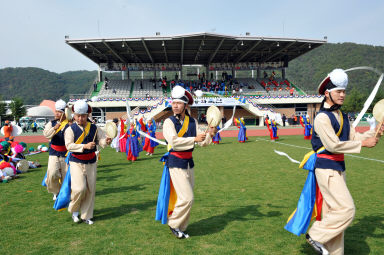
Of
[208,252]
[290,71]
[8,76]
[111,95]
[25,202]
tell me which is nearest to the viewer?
[208,252]

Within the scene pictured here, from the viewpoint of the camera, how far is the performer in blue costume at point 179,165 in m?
4.07

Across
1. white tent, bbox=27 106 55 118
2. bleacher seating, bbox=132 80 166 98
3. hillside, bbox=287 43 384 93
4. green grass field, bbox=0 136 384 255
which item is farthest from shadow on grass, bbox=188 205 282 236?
hillside, bbox=287 43 384 93

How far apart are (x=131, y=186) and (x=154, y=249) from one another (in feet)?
13.1

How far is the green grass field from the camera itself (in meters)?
3.94

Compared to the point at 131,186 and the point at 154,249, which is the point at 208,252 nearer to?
the point at 154,249

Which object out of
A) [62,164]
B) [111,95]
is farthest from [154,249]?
[111,95]

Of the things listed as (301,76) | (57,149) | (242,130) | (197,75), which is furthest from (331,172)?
(301,76)

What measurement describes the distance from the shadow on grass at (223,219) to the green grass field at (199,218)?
0.05ft

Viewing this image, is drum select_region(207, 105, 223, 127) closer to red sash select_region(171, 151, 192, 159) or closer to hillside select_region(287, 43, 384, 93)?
red sash select_region(171, 151, 192, 159)

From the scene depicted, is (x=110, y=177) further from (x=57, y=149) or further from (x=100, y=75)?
(x=100, y=75)

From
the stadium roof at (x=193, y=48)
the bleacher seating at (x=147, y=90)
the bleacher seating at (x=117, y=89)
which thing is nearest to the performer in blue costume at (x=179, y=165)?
the stadium roof at (x=193, y=48)

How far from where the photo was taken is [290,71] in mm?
106000

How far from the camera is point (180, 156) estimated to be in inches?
165

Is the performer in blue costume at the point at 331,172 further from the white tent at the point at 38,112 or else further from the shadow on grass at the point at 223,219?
the white tent at the point at 38,112
